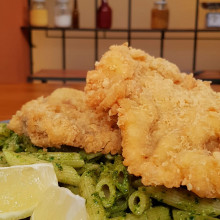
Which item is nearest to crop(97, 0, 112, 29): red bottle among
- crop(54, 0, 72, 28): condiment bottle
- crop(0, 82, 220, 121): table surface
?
crop(54, 0, 72, 28): condiment bottle

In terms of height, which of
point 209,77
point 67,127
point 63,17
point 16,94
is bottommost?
point 209,77

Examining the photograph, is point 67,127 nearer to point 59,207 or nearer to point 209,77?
point 59,207

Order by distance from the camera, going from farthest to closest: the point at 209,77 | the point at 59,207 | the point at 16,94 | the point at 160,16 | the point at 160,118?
the point at 160,16 → the point at 209,77 → the point at 16,94 → the point at 160,118 → the point at 59,207


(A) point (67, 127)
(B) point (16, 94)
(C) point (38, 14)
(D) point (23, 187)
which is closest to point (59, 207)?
(D) point (23, 187)

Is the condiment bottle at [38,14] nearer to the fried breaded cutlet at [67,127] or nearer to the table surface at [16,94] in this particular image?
the table surface at [16,94]

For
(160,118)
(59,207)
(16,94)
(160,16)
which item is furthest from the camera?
(160,16)
